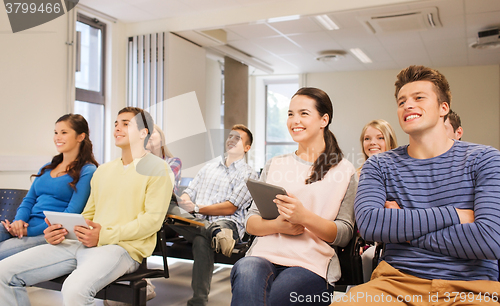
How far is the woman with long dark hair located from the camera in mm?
1468

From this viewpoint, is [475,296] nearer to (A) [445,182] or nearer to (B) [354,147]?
(A) [445,182]

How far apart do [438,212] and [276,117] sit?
856 centimetres

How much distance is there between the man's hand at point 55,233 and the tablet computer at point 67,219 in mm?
22

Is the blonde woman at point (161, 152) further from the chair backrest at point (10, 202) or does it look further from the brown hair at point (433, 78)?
the brown hair at point (433, 78)

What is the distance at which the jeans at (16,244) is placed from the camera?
2.32 meters

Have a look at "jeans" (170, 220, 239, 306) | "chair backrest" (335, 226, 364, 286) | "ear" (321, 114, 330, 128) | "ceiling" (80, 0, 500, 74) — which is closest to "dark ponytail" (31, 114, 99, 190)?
"jeans" (170, 220, 239, 306)

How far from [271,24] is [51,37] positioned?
9.30 ft

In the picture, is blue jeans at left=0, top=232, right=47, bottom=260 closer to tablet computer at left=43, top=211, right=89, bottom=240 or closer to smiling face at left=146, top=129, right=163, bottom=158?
tablet computer at left=43, top=211, right=89, bottom=240

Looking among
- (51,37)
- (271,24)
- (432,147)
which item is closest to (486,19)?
(271,24)

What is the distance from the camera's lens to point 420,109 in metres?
1.47

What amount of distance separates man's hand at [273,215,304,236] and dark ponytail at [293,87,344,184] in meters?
0.23

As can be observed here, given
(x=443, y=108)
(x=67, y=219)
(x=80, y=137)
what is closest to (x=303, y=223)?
(x=443, y=108)

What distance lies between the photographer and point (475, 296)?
Answer: 124 centimetres

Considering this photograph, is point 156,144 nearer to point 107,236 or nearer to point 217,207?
point 217,207
